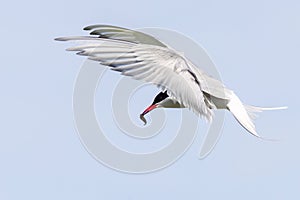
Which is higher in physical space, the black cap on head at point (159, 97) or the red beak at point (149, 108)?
the black cap on head at point (159, 97)

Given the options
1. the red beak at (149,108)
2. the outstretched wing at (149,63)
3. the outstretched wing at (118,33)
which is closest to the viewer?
the outstretched wing at (149,63)

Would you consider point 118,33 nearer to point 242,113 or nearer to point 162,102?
point 162,102

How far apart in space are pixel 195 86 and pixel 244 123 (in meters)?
2.01

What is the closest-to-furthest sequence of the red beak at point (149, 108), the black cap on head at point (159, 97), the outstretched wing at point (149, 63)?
the outstretched wing at point (149, 63)
the black cap on head at point (159, 97)
the red beak at point (149, 108)

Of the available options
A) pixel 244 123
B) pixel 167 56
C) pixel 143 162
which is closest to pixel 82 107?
pixel 143 162

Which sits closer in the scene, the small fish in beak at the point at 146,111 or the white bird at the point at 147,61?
the white bird at the point at 147,61

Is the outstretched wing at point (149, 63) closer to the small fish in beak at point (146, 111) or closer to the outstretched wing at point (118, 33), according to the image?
the outstretched wing at point (118, 33)

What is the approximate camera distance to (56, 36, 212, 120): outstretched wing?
5973 mm

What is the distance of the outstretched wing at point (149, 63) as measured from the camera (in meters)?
5.97

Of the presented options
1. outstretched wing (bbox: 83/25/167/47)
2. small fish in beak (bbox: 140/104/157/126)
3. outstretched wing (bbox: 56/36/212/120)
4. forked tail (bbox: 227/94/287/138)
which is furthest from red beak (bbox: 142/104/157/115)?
outstretched wing (bbox: 56/36/212/120)

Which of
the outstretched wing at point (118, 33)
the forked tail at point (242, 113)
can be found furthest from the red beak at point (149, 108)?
the outstretched wing at point (118, 33)

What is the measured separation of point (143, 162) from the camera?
316 inches

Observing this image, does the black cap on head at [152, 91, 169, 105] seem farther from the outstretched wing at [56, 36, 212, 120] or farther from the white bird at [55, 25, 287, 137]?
the outstretched wing at [56, 36, 212, 120]

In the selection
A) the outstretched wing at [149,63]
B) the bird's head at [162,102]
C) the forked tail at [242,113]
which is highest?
the outstretched wing at [149,63]
